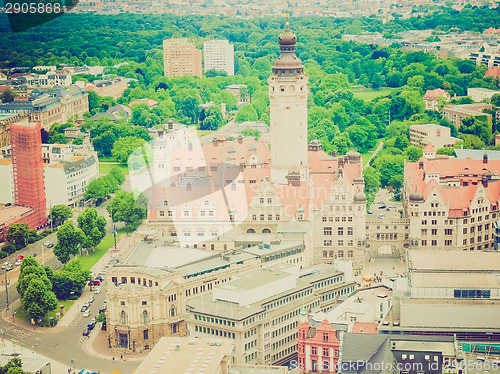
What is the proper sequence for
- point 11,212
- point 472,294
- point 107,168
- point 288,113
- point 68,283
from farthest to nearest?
1. point 107,168
2. point 11,212
3. point 288,113
4. point 68,283
5. point 472,294

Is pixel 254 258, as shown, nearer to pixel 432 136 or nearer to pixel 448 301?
pixel 448 301

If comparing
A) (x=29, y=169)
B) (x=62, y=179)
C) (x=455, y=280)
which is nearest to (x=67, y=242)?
(x=29, y=169)

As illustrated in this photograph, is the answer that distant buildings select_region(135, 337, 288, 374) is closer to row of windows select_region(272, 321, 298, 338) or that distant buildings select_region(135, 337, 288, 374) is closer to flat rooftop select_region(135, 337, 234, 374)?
flat rooftop select_region(135, 337, 234, 374)

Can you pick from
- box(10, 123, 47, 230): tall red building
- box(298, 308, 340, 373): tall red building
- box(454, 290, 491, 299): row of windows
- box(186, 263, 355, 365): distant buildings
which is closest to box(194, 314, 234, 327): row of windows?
box(186, 263, 355, 365): distant buildings

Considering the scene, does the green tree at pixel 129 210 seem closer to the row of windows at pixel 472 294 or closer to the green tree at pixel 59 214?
the green tree at pixel 59 214

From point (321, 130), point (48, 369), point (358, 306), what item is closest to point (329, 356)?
point (358, 306)

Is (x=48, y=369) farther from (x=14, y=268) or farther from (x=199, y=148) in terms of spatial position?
(x=199, y=148)
